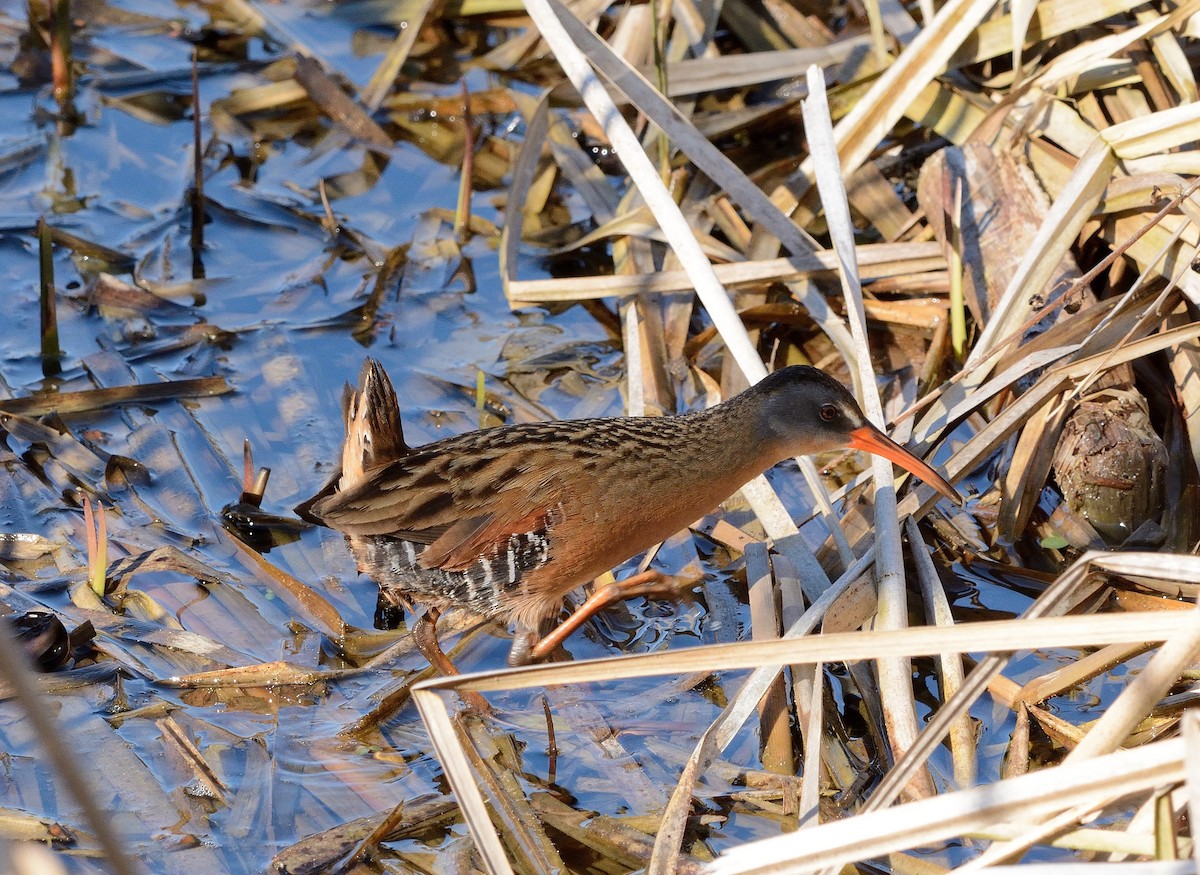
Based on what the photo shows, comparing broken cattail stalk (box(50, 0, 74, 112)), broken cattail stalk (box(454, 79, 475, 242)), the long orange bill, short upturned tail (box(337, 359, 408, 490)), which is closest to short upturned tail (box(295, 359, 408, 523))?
short upturned tail (box(337, 359, 408, 490))

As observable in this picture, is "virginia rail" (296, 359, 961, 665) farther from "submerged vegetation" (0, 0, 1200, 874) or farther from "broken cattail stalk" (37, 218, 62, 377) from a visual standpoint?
"broken cattail stalk" (37, 218, 62, 377)

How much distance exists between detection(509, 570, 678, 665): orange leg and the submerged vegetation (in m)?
0.09

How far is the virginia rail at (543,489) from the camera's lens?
3.19 metres

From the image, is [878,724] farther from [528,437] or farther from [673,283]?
[673,283]

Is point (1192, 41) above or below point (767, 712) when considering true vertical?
above

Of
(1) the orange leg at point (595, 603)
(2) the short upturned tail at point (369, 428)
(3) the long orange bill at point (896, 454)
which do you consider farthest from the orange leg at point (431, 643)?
(3) the long orange bill at point (896, 454)

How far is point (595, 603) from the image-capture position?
3332 millimetres

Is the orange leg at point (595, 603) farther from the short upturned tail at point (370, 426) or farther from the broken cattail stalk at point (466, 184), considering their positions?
the broken cattail stalk at point (466, 184)

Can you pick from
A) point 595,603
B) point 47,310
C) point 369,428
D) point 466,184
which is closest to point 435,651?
point 595,603

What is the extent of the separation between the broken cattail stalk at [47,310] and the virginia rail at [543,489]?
1223mm

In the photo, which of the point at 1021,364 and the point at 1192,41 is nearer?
the point at 1021,364

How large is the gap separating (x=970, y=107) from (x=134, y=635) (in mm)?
3065

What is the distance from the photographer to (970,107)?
4.34 meters

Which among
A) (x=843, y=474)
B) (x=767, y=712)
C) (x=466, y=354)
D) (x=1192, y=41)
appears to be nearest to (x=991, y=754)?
(x=767, y=712)
